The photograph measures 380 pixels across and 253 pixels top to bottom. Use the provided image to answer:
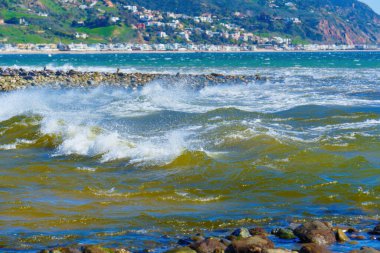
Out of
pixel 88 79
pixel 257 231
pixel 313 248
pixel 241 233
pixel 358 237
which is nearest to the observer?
pixel 313 248

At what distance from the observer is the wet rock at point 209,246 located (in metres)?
9.92

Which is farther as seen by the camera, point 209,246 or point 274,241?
point 274,241

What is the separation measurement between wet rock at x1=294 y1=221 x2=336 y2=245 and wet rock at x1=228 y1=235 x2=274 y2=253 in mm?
827

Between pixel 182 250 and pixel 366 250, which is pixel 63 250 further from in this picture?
pixel 366 250

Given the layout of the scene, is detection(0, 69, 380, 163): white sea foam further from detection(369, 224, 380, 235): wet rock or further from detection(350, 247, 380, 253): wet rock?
detection(350, 247, 380, 253): wet rock

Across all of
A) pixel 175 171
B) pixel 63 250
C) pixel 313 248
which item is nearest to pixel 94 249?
pixel 63 250

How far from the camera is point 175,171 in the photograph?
1667 cm

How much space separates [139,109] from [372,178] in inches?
660

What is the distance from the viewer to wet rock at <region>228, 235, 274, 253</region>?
9664mm

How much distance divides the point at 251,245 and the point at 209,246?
2.24ft

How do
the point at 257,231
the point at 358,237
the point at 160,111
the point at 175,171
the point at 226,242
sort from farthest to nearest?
the point at 160,111
the point at 175,171
the point at 257,231
the point at 358,237
the point at 226,242

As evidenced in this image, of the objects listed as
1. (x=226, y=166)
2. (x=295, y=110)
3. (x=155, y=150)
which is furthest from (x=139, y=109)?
(x=226, y=166)

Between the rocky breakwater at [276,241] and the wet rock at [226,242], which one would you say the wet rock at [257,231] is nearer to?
the rocky breakwater at [276,241]

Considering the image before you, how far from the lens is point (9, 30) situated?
19938 centimetres
